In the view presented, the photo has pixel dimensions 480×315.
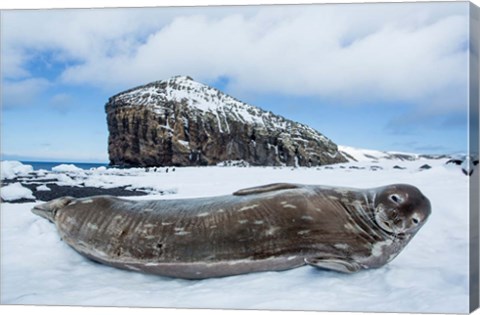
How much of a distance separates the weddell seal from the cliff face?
0.32 meters

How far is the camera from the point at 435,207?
15.0 feet

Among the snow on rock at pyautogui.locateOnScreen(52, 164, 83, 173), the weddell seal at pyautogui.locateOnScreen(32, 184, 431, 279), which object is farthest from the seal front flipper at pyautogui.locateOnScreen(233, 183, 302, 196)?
the snow on rock at pyautogui.locateOnScreen(52, 164, 83, 173)

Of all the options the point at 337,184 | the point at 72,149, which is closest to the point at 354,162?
the point at 337,184

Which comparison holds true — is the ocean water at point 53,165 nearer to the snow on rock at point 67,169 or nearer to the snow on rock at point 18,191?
the snow on rock at point 67,169

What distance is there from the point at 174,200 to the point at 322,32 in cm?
154

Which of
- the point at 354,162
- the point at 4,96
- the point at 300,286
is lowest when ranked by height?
the point at 300,286

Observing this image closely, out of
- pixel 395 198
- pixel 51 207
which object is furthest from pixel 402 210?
pixel 51 207

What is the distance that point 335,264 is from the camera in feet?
14.5

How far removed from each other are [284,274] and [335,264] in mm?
349

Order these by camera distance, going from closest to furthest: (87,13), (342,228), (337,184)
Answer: (342,228), (337,184), (87,13)

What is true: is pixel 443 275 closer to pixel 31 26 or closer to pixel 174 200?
pixel 174 200

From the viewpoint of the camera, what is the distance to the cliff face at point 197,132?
4977mm

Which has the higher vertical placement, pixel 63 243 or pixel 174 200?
pixel 174 200

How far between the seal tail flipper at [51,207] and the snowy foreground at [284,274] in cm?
7
